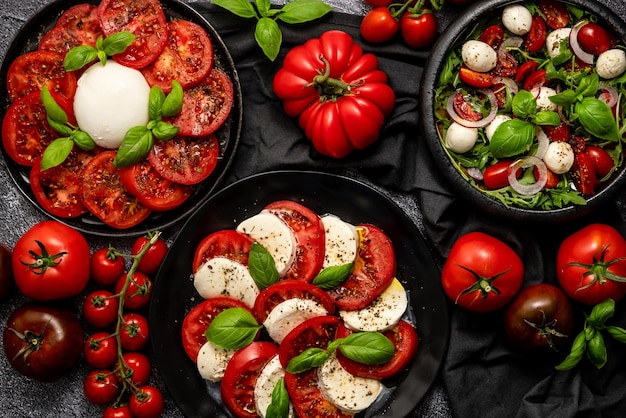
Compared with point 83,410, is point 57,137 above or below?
above

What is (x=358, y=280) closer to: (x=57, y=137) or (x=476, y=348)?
(x=476, y=348)

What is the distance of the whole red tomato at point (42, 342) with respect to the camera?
2535 millimetres

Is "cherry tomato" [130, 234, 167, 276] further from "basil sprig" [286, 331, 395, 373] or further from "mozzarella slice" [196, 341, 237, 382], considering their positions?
"basil sprig" [286, 331, 395, 373]

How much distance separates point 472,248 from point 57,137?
1.42 meters

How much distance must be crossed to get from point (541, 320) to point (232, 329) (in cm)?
97

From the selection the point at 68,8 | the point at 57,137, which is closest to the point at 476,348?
the point at 57,137

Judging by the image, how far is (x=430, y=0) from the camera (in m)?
2.62

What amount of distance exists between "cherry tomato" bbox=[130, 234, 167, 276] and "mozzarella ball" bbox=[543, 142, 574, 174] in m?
1.30

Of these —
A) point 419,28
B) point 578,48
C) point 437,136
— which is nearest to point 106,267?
point 437,136

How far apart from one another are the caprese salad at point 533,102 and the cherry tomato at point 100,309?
4.03 feet

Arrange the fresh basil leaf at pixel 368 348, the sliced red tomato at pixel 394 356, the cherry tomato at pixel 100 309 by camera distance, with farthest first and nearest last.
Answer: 1. the cherry tomato at pixel 100 309
2. the sliced red tomato at pixel 394 356
3. the fresh basil leaf at pixel 368 348

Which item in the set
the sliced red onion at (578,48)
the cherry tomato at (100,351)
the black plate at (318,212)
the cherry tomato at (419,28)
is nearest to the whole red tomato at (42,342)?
the cherry tomato at (100,351)

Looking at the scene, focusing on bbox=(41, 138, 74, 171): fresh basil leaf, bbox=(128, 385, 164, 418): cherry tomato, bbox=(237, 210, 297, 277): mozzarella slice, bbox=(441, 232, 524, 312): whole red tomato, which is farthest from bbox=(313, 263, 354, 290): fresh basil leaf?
bbox=(41, 138, 74, 171): fresh basil leaf

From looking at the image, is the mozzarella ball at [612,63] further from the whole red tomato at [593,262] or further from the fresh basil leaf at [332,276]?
the fresh basil leaf at [332,276]
